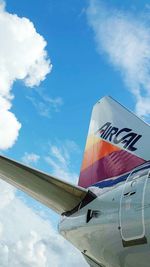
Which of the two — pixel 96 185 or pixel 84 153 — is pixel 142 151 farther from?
pixel 84 153

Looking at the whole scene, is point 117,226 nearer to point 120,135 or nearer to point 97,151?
point 120,135

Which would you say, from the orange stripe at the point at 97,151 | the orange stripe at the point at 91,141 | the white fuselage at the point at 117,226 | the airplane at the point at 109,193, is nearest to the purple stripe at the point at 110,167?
the airplane at the point at 109,193

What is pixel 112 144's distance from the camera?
9656mm

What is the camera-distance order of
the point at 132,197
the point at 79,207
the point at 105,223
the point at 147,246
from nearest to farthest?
the point at 147,246 < the point at 132,197 < the point at 105,223 < the point at 79,207

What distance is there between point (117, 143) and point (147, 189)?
3042 millimetres

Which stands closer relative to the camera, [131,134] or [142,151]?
[142,151]

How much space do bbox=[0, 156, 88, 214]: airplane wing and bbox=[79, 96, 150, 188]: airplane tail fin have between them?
2.33 ft

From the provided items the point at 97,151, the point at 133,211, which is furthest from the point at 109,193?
the point at 97,151

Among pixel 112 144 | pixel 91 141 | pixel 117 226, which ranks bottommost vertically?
pixel 117 226

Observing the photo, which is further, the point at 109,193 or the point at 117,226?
the point at 109,193

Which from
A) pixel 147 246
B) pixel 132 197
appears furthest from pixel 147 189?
pixel 147 246

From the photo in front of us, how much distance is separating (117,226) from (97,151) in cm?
363

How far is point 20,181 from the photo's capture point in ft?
26.5

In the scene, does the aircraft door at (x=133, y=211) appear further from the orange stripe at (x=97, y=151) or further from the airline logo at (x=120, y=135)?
the orange stripe at (x=97, y=151)
